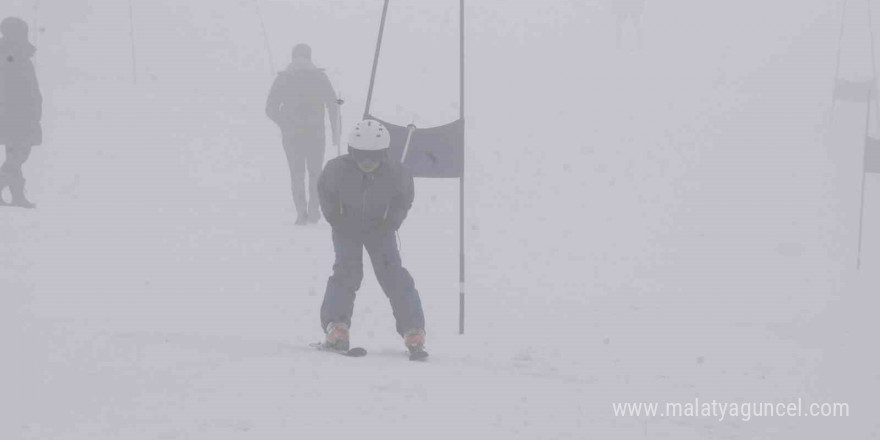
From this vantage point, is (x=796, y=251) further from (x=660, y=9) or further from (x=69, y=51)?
(x=660, y=9)

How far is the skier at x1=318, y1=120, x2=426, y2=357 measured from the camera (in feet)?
23.4

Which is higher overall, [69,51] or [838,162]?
[69,51]

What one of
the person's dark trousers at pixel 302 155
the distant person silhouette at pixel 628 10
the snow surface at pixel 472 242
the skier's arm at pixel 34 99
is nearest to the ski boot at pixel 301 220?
the person's dark trousers at pixel 302 155

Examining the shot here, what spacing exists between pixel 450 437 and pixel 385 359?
1.84 metres

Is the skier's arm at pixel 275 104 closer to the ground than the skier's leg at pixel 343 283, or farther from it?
farther from it

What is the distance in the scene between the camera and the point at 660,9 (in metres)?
32.1

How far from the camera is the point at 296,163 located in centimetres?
1277

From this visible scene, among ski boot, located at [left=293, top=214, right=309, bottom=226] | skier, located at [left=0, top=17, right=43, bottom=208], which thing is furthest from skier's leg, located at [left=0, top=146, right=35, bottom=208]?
ski boot, located at [left=293, top=214, right=309, bottom=226]

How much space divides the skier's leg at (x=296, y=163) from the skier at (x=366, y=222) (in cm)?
542

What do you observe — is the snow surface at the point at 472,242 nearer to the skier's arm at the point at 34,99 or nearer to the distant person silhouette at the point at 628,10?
the distant person silhouette at the point at 628,10

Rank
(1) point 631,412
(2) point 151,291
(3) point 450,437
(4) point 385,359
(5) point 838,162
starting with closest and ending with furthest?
1. (3) point 450,437
2. (1) point 631,412
3. (4) point 385,359
4. (2) point 151,291
5. (5) point 838,162

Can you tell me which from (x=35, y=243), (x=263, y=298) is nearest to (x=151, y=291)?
(x=263, y=298)

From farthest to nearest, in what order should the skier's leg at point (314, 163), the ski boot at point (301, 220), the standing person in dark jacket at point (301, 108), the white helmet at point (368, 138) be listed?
1. the ski boot at point (301, 220)
2. the skier's leg at point (314, 163)
3. the standing person in dark jacket at point (301, 108)
4. the white helmet at point (368, 138)

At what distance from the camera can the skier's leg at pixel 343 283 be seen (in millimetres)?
7328
